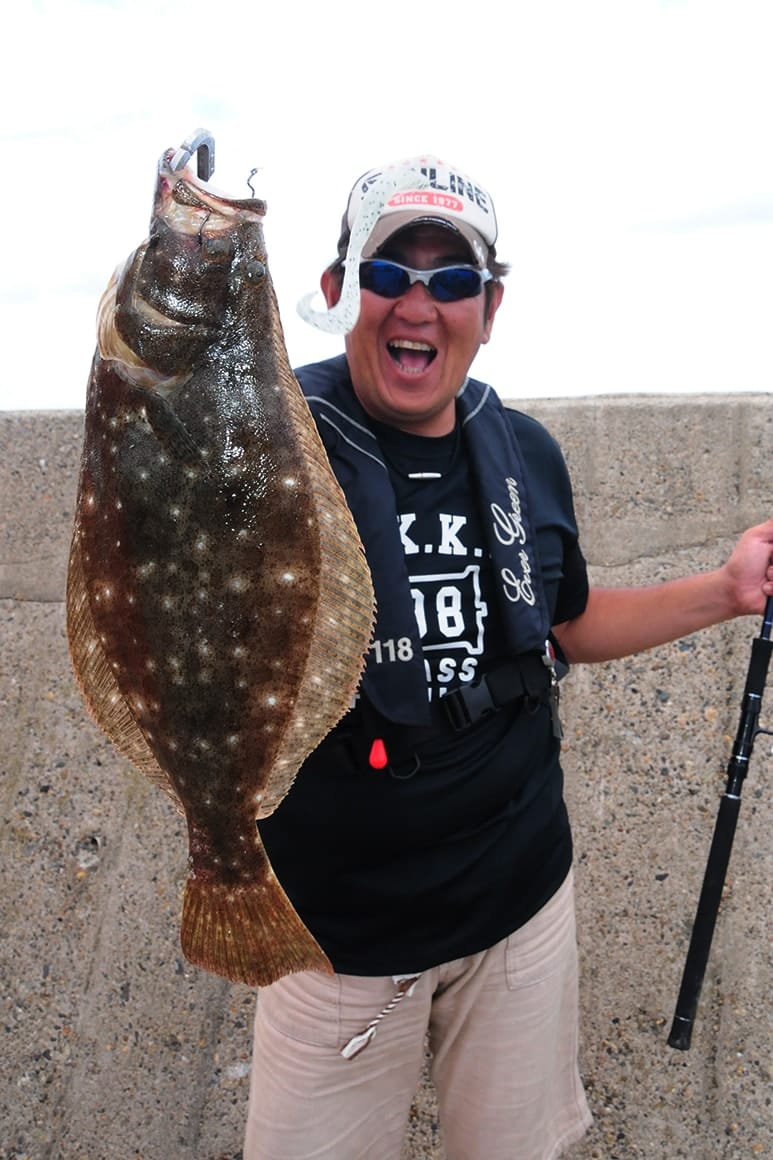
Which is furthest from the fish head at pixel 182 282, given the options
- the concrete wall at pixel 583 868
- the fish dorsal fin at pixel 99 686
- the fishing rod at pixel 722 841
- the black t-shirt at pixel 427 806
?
the concrete wall at pixel 583 868

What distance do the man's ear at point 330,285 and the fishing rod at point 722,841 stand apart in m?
1.39

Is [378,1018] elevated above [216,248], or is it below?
below

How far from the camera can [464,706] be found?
1900 mm

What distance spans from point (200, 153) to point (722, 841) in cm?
212

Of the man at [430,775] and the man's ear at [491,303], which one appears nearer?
the man at [430,775]

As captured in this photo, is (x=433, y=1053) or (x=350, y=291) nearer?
(x=350, y=291)

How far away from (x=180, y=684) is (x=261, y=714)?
0.14 m

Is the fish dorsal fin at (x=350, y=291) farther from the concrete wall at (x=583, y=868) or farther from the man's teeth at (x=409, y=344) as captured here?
the concrete wall at (x=583, y=868)

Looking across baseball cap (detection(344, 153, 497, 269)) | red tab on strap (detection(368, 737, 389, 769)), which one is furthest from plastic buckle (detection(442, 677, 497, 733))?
baseball cap (detection(344, 153, 497, 269))

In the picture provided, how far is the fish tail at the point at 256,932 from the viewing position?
1.59m

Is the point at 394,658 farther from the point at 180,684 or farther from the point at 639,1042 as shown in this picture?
the point at 639,1042

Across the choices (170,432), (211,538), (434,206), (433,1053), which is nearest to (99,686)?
(211,538)

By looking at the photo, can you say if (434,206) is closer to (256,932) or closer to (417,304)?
(417,304)

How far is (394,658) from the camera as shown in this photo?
1804 millimetres
